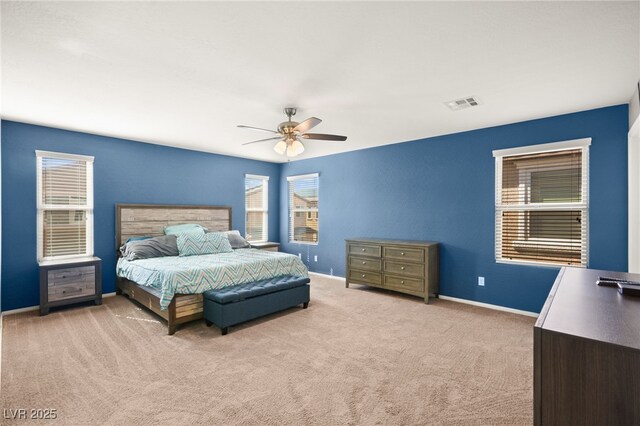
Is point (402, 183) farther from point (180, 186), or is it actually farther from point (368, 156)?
point (180, 186)

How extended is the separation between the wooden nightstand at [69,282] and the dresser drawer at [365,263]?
3809 millimetres

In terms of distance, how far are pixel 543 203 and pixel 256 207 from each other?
Answer: 17.2 ft

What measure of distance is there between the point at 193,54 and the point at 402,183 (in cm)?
385

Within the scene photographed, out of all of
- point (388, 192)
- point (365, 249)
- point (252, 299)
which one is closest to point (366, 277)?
point (365, 249)

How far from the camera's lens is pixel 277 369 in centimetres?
264

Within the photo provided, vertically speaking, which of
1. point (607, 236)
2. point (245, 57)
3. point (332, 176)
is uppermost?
point (245, 57)

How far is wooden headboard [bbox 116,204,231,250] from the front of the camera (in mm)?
4938

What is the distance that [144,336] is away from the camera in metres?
3.31

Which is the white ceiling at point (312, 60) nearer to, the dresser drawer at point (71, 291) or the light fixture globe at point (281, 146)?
the light fixture globe at point (281, 146)

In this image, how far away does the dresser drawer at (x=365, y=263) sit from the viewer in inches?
201

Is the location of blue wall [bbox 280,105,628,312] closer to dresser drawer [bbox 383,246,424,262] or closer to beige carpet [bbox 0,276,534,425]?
dresser drawer [bbox 383,246,424,262]

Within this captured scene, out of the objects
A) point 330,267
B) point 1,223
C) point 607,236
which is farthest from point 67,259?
point 607,236

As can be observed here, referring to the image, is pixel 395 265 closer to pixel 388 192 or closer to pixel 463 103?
pixel 388 192

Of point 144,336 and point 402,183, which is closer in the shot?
point 144,336
